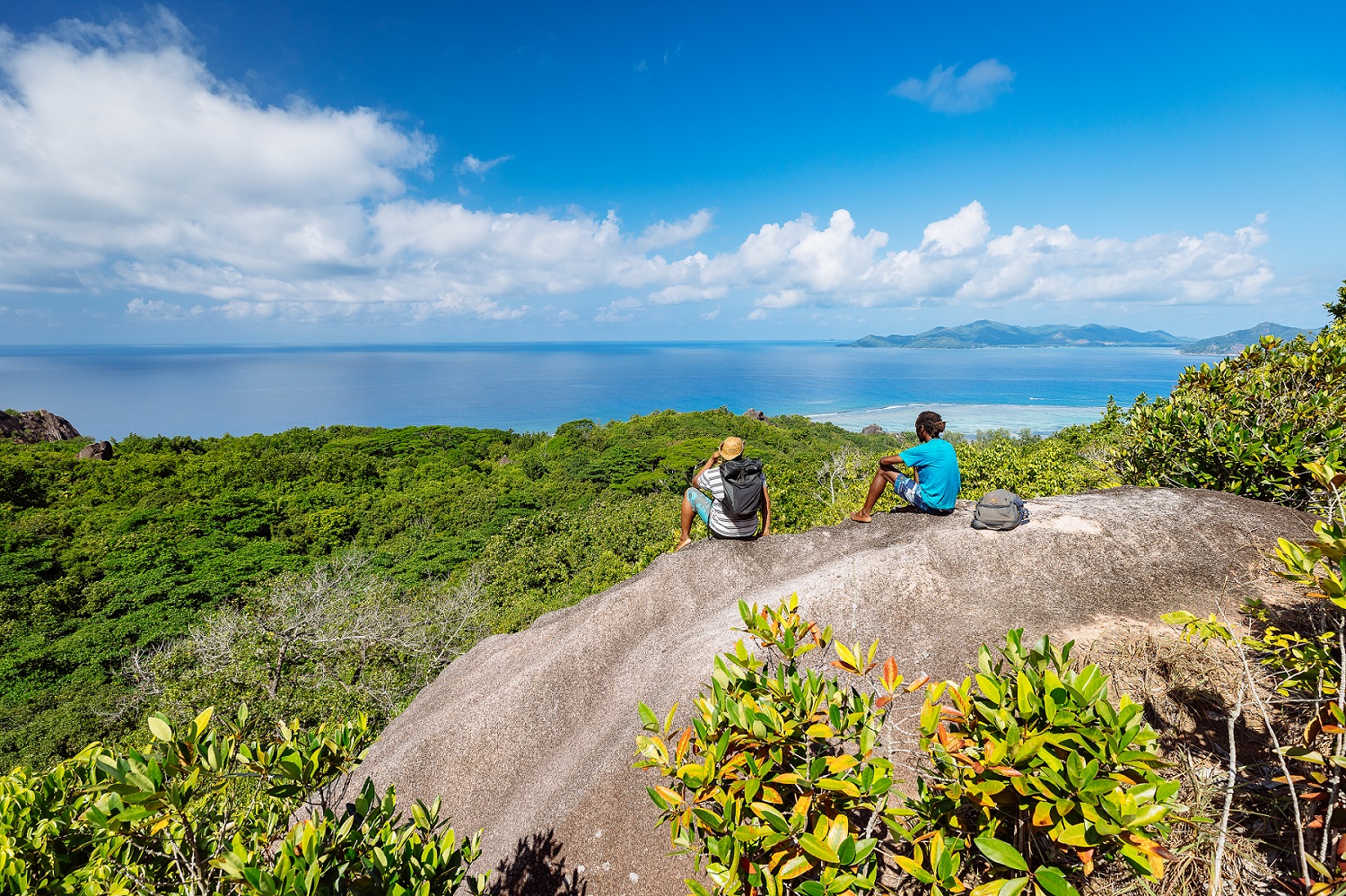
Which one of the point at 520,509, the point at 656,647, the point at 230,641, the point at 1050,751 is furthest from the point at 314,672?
the point at 520,509

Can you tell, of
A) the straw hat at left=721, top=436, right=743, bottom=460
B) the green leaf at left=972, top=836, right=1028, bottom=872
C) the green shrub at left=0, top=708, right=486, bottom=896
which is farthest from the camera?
the straw hat at left=721, top=436, right=743, bottom=460

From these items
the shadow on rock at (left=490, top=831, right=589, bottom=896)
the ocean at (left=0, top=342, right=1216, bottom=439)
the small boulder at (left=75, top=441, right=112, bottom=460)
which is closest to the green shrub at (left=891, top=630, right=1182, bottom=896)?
the shadow on rock at (left=490, top=831, right=589, bottom=896)

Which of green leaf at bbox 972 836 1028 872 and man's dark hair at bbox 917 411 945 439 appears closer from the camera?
green leaf at bbox 972 836 1028 872

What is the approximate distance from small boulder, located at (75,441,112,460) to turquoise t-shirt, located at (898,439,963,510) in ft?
209

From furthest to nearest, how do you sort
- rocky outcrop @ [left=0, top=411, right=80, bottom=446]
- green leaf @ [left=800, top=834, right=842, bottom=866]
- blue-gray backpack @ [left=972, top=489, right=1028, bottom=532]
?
rocky outcrop @ [left=0, top=411, right=80, bottom=446]
blue-gray backpack @ [left=972, top=489, right=1028, bottom=532]
green leaf @ [left=800, top=834, right=842, bottom=866]

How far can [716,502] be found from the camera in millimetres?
7273

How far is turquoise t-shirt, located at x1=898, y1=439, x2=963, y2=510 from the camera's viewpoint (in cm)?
659

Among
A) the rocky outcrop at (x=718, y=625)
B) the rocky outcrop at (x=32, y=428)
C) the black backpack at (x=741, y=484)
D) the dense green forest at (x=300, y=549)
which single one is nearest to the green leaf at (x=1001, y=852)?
the rocky outcrop at (x=718, y=625)

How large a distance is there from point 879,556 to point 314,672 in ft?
49.8

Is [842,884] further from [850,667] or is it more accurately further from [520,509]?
[520,509]

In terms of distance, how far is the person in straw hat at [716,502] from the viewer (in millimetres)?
7035

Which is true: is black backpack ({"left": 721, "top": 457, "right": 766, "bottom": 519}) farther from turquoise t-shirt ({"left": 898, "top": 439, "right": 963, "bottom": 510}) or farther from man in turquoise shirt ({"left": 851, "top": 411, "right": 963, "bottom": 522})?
turquoise t-shirt ({"left": 898, "top": 439, "right": 963, "bottom": 510})

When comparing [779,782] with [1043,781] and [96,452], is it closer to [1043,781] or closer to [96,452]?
[1043,781]

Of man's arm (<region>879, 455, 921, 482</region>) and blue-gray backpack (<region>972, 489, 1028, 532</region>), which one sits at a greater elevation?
man's arm (<region>879, 455, 921, 482</region>)
